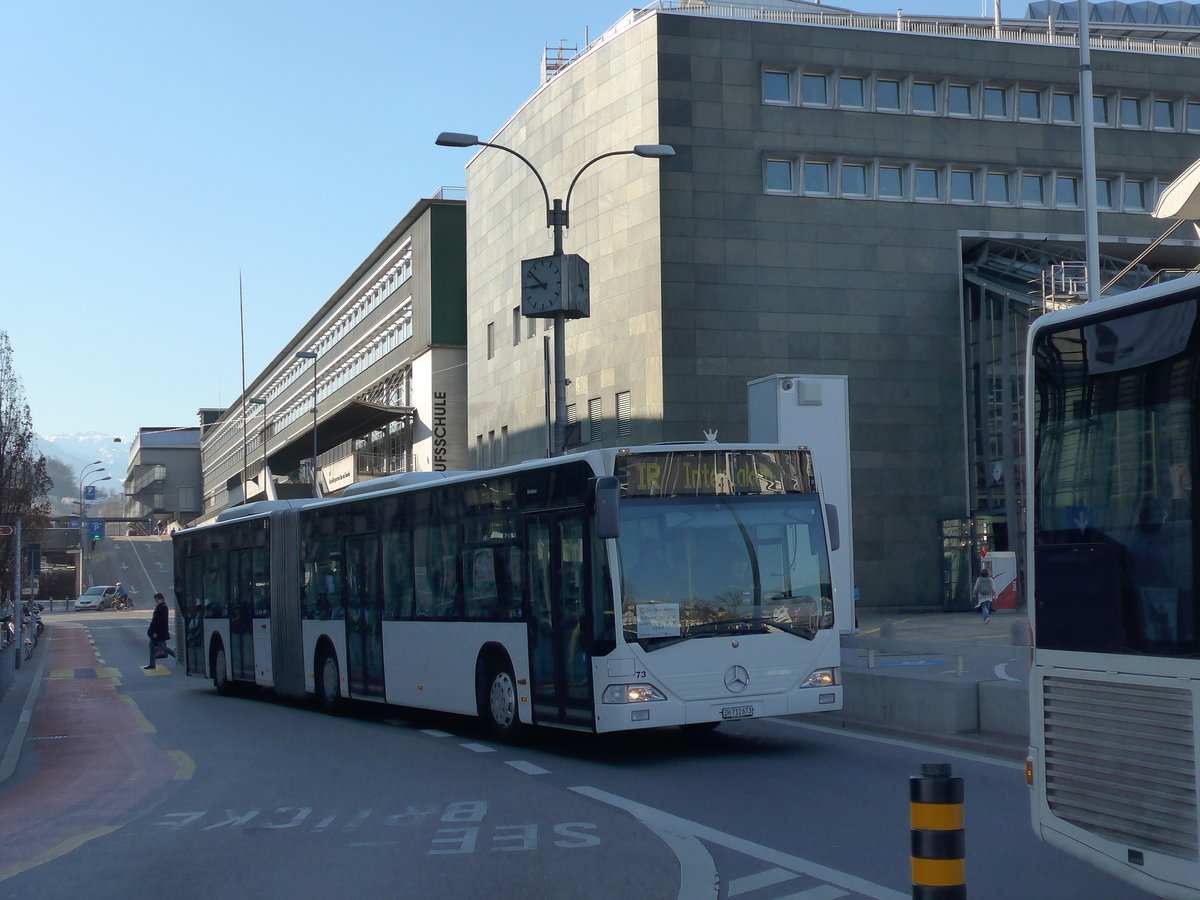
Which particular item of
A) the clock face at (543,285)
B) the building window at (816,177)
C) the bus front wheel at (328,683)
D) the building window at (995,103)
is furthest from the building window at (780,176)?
the bus front wheel at (328,683)

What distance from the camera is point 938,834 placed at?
513 centimetres

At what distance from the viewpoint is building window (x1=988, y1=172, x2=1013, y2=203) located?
45938mm

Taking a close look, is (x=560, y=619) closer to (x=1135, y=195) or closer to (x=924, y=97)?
(x=924, y=97)

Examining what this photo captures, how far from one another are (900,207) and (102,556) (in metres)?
107

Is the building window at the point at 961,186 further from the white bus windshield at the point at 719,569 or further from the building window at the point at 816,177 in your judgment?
the white bus windshield at the point at 719,569

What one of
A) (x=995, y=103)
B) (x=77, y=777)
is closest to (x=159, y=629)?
(x=77, y=777)

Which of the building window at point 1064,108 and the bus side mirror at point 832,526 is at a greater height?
the building window at point 1064,108

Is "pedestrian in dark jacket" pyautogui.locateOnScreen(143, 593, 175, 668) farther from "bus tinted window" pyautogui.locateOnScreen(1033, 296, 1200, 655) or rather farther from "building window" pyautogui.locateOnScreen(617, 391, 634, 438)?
"bus tinted window" pyautogui.locateOnScreen(1033, 296, 1200, 655)

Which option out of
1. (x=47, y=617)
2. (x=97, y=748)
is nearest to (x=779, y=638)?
(x=97, y=748)

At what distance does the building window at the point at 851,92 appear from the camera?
147 feet

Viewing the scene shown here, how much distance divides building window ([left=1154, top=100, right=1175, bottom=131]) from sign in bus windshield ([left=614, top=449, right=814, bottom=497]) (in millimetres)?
38854

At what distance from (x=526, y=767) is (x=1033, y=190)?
37.9 meters

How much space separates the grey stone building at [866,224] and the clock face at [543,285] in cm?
1633

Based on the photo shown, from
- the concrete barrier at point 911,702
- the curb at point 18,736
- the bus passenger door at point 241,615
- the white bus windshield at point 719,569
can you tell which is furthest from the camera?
the bus passenger door at point 241,615
